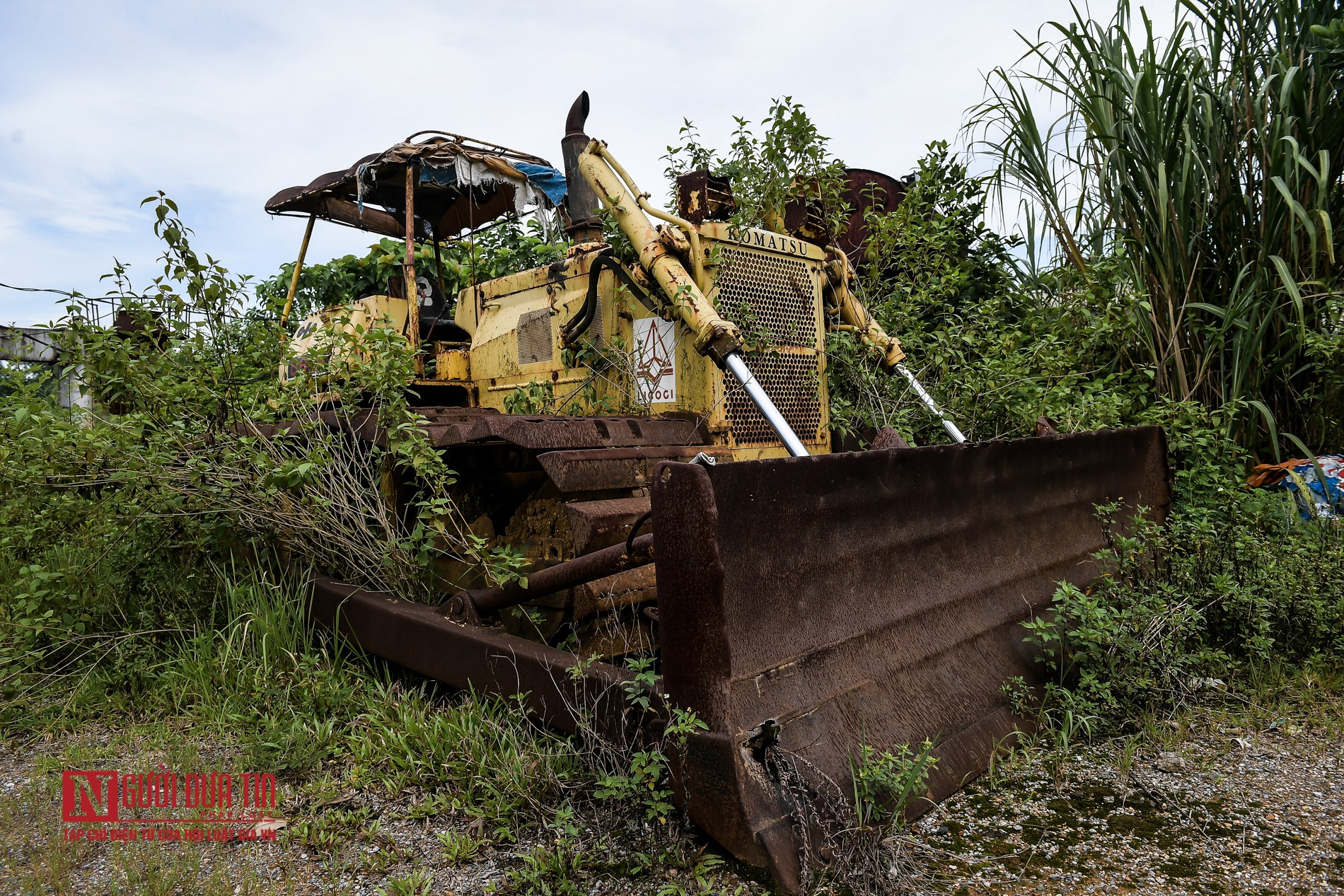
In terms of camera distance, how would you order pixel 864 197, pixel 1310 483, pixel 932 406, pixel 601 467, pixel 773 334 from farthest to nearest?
pixel 864 197
pixel 1310 483
pixel 932 406
pixel 773 334
pixel 601 467

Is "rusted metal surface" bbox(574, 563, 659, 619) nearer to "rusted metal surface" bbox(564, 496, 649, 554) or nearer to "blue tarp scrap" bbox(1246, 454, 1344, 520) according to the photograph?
"rusted metal surface" bbox(564, 496, 649, 554)

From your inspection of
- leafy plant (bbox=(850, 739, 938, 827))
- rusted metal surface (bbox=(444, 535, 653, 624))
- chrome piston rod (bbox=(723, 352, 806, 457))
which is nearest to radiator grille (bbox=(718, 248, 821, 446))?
chrome piston rod (bbox=(723, 352, 806, 457))

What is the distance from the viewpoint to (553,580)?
2605 mm

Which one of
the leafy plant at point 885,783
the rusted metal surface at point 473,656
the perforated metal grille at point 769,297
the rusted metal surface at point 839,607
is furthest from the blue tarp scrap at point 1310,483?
the rusted metal surface at point 473,656

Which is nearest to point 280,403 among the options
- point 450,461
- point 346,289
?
point 450,461

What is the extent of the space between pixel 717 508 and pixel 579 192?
2.96 m

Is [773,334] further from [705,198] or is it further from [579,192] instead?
[579,192]

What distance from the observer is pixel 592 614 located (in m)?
2.80

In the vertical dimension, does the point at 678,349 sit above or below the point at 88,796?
above

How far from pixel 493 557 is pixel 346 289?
9.48 meters

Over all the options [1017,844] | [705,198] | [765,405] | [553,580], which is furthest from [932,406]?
[1017,844]

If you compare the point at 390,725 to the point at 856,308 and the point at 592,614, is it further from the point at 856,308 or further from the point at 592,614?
the point at 856,308

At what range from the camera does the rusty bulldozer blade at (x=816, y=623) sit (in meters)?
1.91

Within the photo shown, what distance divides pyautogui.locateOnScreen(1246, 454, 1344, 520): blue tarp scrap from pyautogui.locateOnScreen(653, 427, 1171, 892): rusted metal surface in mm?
1804
